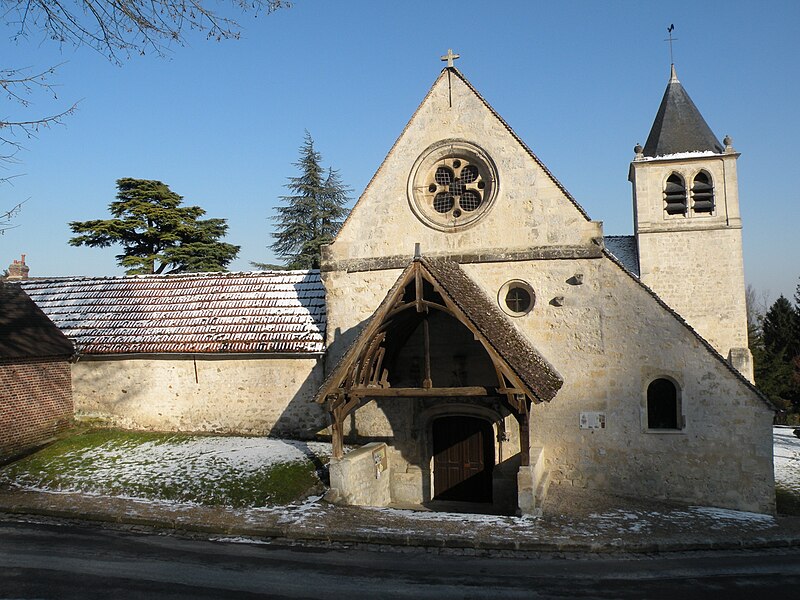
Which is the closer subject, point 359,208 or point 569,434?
point 569,434

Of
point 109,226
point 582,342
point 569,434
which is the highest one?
point 109,226

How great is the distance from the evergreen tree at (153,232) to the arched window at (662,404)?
98.3ft

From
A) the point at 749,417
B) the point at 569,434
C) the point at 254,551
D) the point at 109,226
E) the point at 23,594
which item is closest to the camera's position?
the point at 23,594

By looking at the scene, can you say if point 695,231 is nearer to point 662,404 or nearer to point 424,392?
point 662,404

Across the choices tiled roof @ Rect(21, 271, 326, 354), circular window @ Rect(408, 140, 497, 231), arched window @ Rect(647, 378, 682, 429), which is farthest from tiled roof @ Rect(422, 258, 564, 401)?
tiled roof @ Rect(21, 271, 326, 354)

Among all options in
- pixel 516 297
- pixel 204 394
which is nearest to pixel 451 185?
pixel 516 297

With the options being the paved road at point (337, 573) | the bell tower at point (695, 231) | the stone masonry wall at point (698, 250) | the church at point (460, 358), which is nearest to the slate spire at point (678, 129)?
the bell tower at point (695, 231)

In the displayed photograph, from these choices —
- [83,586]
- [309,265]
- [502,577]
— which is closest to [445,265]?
[502,577]

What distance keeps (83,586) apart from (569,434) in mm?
9475

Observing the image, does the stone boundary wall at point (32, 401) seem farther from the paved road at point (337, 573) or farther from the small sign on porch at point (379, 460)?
the small sign on porch at point (379, 460)

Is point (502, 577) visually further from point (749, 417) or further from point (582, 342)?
point (749, 417)

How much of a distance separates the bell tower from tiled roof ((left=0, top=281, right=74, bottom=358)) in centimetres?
1996

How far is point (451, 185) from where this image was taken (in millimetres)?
14102

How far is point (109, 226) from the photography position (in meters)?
34.3
